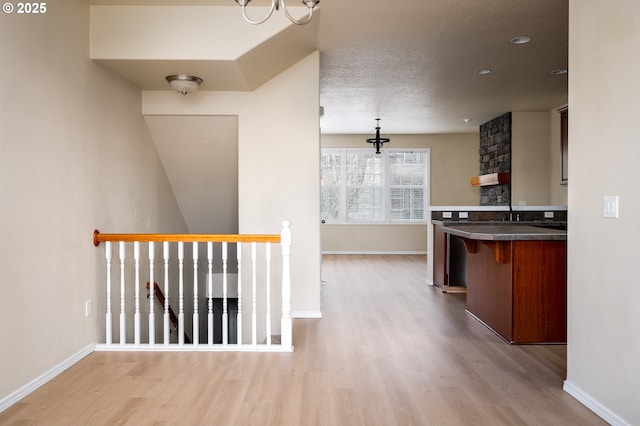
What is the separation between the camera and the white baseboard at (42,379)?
8.65 feet

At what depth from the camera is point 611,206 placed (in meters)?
2.41

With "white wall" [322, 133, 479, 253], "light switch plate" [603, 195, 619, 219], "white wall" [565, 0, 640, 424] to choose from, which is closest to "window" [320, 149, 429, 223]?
"white wall" [322, 133, 479, 253]

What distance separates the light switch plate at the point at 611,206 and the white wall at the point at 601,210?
0.09ft

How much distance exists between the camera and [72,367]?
10.7 feet

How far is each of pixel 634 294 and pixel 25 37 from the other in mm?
3619

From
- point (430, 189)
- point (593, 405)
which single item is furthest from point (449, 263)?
point (430, 189)

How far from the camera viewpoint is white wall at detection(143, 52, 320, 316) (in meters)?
4.64

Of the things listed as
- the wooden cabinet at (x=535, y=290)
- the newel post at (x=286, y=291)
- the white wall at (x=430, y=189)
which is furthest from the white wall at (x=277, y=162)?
the white wall at (x=430, y=189)

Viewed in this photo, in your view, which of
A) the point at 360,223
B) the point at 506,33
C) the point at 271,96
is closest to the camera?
the point at 506,33

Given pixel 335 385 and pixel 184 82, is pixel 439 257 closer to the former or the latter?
pixel 335 385

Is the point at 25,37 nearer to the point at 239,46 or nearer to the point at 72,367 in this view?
the point at 239,46

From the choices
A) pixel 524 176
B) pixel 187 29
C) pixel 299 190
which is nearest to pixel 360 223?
pixel 524 176

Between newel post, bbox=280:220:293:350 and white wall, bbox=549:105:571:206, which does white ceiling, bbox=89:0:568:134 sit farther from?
newel post, bbox=280:220:293:350

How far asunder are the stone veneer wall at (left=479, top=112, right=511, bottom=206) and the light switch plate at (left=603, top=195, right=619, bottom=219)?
5.54 m
